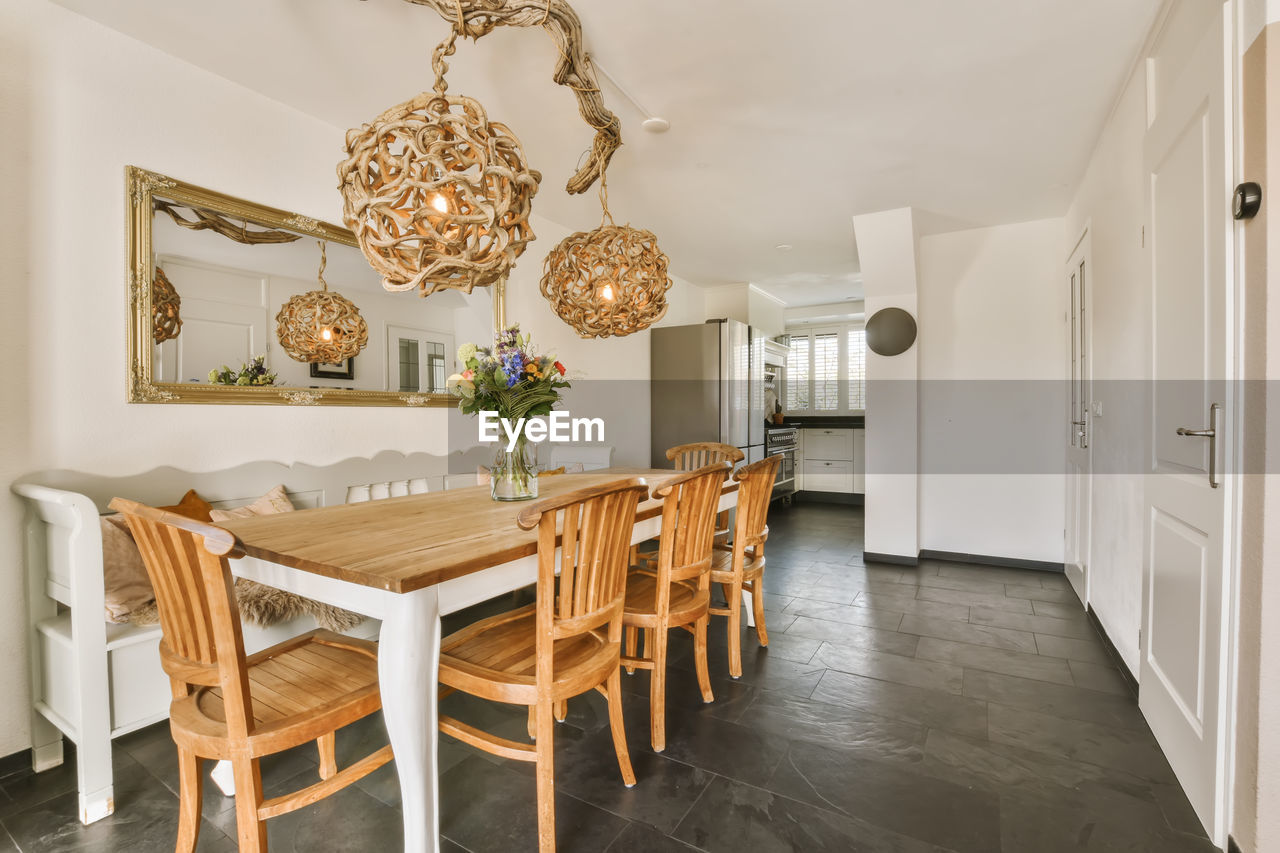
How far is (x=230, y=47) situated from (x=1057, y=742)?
389 cm

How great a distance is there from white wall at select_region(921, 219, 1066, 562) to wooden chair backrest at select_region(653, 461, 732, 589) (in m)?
3.06

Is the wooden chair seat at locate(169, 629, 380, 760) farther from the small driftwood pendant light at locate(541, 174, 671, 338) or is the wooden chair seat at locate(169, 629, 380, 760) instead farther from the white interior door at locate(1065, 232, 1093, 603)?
the white interior door at locate(1065, 232, 1093, 603)

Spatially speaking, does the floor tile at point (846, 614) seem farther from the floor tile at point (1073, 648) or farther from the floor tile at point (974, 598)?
the floor tile at point (1073, 648)

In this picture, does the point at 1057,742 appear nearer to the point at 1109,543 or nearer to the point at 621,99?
the point at 1109,543

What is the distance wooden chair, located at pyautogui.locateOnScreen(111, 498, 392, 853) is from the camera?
3.78 ft

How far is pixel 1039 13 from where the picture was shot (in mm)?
1984

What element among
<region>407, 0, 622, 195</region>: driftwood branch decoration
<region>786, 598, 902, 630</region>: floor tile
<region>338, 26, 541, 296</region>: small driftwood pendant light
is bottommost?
<region>786, 598, 902, 630</region>: floor tile

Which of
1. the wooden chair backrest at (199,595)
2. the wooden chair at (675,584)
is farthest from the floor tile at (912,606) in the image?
the wooden chair backrest at (199,595)

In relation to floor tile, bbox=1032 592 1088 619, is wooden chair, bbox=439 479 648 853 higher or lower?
higher

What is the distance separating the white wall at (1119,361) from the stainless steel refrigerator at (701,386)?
8.99ft

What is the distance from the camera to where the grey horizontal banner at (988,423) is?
1.54 m

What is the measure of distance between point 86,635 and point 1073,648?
12.7 ft

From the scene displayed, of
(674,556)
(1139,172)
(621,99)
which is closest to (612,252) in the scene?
(621,99)

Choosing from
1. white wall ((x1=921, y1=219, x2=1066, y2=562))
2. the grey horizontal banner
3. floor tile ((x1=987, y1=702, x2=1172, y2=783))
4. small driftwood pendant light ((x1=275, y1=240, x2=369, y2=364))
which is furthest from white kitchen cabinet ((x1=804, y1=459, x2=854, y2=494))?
small driftwood pendant light ((x1=275, y1=240, x2=369, y2=364))
